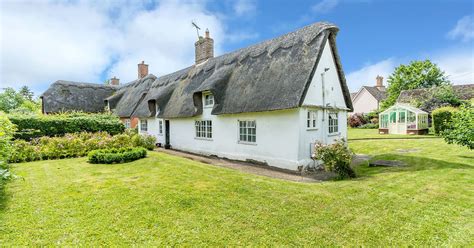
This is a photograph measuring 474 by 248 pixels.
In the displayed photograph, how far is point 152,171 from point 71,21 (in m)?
8.30

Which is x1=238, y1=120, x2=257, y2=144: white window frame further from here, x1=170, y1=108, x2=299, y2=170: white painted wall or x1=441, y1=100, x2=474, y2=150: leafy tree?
x1=441, y1=100, x2=474, y2=150: leafy tree

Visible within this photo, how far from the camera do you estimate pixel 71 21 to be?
11500 mm

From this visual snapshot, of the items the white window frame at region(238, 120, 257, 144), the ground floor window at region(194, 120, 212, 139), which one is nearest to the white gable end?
the white window frame at region(238, 120, 257, 144)

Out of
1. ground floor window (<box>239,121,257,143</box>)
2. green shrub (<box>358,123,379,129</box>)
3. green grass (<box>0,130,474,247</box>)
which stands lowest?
green grass (<box>0,130,474,247</box>)

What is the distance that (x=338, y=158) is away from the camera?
8.86 metres

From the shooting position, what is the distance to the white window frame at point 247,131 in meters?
12.3

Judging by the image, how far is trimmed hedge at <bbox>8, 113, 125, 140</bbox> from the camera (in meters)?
14.6

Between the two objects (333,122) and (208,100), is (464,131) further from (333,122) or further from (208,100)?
(208,100)

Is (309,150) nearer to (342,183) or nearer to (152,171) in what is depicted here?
(342,183)

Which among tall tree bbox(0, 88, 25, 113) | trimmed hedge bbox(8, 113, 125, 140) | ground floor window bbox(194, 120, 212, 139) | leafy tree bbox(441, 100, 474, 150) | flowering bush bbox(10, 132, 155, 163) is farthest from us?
tall tree bbox(0, 88, 25, 113)

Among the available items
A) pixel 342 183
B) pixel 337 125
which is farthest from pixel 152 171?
pixel 337 125

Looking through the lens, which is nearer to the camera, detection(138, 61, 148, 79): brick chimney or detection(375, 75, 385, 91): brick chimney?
detection(138, 61, 148, 79): brick chimney

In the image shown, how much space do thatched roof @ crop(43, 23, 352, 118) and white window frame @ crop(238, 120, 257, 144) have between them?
84 centimetres

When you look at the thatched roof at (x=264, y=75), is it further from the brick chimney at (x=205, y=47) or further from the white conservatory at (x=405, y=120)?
the white conservatory at (x=405, y=120)
